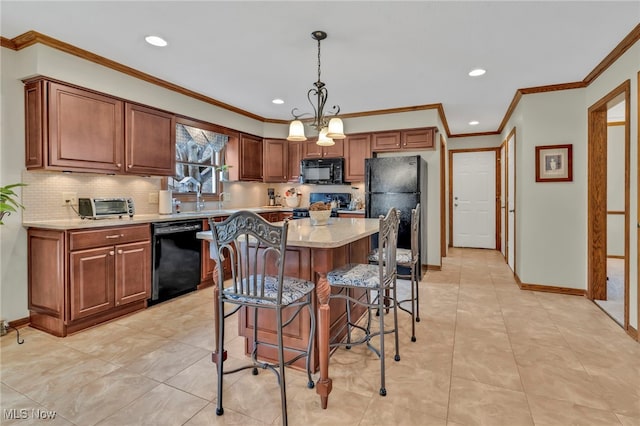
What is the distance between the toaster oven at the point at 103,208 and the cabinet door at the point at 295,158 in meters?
2.89

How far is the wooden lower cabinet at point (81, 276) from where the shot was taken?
2.63 meters

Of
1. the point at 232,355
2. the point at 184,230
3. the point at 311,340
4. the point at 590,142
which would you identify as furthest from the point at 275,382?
the point at 590,142

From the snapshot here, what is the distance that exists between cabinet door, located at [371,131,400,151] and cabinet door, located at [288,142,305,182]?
1.31 m

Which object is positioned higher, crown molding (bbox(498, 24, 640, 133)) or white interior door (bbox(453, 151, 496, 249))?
crown molding (bbox(498, 24, 640, 133))

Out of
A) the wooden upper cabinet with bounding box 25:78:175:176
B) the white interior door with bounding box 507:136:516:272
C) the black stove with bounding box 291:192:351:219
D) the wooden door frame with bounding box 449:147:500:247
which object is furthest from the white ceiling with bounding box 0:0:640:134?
the wooden door frame with bounding box 449:147:500:247

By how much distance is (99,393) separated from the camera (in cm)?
188

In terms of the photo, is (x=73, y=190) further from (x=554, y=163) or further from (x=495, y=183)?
(x=495, y=183)

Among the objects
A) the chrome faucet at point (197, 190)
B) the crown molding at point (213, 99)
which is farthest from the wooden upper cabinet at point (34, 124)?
the chrome faucet at point (197, 190)

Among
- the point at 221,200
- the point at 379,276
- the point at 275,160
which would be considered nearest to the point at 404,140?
the point at 275,160

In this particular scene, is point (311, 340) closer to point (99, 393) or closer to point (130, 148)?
point (99, 393)

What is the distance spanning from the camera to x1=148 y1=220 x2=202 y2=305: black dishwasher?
333cm

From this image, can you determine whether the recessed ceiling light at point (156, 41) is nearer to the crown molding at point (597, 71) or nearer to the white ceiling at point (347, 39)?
the white ceiling at point (347, 39)

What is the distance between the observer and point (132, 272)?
10.2 ft

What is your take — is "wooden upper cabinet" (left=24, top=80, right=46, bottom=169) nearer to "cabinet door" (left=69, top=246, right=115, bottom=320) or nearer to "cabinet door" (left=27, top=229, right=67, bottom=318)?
"cabinet door" (left=27, top=229, right=67, bottom=318)
